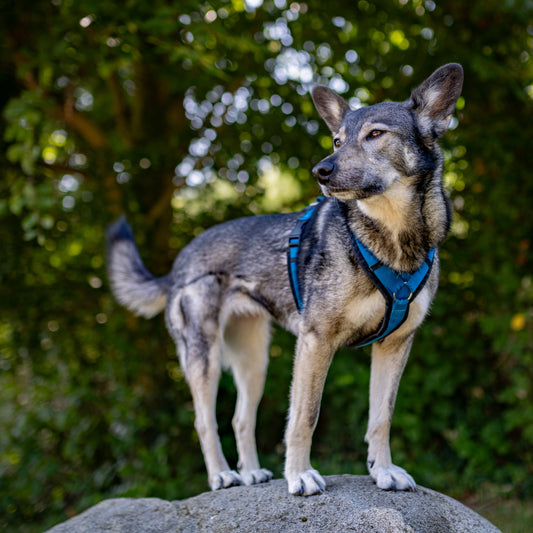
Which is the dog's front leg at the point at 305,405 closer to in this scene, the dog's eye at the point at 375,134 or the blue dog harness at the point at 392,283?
→ the blue dog harness at the point at 392,283

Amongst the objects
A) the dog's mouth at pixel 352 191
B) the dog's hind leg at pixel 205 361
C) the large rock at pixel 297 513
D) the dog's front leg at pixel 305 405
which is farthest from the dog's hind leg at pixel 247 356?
the dog's mouth at pixel 352 191

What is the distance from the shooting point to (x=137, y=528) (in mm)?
3498

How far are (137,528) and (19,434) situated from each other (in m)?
4.07

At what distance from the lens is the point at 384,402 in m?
3.46

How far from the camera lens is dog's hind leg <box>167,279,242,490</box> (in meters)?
3.94

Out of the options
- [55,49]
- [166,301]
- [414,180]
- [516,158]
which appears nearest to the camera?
[414,180]

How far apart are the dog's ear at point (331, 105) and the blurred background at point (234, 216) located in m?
2.30

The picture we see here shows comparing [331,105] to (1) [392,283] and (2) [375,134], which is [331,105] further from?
(1) [392,283]

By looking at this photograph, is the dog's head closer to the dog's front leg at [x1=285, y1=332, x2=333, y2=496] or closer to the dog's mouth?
the dog's mouth

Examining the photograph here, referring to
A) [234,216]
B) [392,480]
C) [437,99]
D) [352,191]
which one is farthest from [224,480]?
[234,216]

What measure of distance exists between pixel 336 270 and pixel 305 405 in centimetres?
75

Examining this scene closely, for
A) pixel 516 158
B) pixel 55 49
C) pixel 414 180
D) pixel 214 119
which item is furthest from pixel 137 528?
pixel 516 158

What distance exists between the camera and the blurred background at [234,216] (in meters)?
6.04

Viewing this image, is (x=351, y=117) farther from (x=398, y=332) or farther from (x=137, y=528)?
(x=137, y=528)
